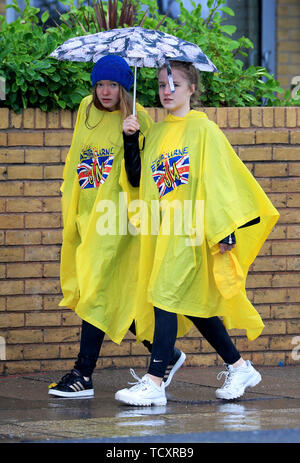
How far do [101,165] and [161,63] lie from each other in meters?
0.70

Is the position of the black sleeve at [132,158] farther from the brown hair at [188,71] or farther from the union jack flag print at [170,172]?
the brown hair at [188,71]

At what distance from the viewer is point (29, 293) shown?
6.68m

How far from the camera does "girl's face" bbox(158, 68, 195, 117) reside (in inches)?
221

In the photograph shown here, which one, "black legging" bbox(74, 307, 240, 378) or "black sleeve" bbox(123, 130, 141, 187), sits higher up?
"black sleeve" bbox(123, 130, 141, 187)

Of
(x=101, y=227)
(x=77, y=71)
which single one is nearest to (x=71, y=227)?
(x=101, y=227)

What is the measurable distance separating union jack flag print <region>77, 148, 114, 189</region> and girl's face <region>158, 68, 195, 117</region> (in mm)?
472

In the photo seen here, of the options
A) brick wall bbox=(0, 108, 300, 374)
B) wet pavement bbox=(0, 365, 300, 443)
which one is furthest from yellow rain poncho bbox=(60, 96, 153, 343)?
brick wall bbox=(0, 108, 300, 374)

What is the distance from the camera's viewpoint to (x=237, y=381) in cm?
568

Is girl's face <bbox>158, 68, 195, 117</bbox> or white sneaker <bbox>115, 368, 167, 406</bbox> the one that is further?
girl's face <bbox>158, 68, 195, 117</bbox>

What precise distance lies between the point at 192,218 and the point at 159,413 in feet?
3.64

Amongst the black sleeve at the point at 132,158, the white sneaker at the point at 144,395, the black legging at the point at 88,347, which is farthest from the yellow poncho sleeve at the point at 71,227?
the white sneaker at the point at 144,395

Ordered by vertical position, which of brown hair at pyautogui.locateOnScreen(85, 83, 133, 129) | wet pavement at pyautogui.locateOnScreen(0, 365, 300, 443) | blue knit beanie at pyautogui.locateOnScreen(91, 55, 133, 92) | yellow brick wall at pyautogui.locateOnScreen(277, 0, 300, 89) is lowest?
wet pavement at pyautogui.locateOnScreen(0, 365, 300, 443)

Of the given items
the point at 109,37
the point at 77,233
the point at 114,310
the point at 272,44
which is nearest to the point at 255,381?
the point at 114,310

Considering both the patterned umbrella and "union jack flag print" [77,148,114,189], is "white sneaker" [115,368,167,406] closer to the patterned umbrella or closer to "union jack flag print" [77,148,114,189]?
"union jack flag print" [77,148,114,189]
